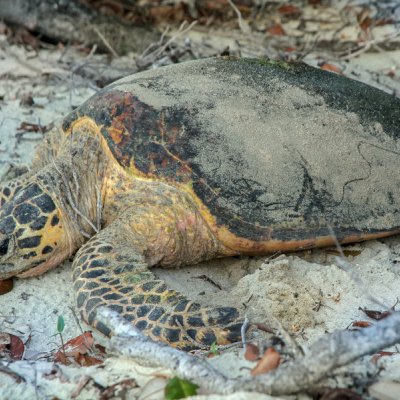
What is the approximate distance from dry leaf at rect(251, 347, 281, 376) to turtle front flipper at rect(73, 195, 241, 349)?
0.60 metres

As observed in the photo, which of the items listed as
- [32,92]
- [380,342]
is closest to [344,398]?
[380,342]

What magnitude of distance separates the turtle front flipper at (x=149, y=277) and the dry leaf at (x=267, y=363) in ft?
1.98

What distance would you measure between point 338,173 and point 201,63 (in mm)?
1001

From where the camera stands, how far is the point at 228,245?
9.90ft

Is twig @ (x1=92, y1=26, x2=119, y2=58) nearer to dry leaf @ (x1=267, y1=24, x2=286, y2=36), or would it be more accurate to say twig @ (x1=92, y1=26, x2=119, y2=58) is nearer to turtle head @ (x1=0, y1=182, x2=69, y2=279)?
dry leaf @ (x1=267, y1=24, x2=286, y2=36)

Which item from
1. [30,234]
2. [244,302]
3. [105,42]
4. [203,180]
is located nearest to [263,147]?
[203,180]

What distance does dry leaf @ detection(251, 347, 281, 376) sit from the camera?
1843 mm

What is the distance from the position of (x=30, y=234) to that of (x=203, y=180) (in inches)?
35.0

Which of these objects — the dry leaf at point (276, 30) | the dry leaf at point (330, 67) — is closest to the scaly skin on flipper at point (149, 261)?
the dry leaf at point (330, 67)

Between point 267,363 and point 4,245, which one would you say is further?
point 4,245

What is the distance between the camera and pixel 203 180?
9.70 ft

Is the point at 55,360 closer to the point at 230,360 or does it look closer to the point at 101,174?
the point at 230,360

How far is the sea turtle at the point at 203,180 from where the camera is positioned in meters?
2.96

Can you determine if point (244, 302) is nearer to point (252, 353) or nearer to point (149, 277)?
point (149, 277)
